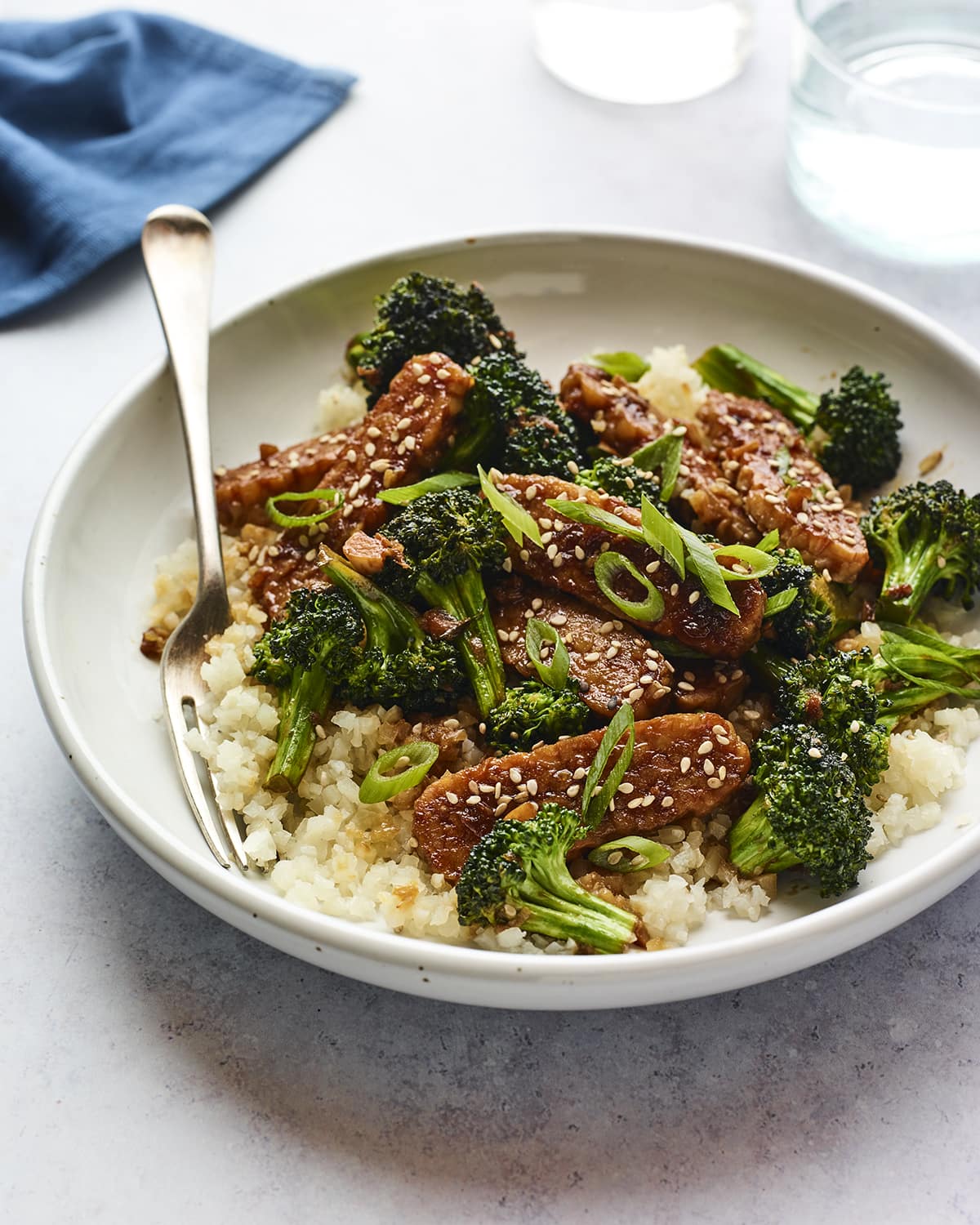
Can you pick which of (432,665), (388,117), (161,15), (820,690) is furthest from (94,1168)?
(161,15)

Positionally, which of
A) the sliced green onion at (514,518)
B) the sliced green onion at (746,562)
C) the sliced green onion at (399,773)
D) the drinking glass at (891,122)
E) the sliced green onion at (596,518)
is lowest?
the sliced green onion at (399,773)

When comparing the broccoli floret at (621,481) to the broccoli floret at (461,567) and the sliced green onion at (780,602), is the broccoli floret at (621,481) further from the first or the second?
the sliced green onion at (780,602)

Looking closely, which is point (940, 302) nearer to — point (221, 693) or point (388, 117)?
point (388, 117)

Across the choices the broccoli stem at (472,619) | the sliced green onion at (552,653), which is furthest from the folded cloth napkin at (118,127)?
the sliced green onion at (552,653)

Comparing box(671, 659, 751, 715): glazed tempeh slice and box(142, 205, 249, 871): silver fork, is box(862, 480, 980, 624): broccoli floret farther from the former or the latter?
box(142, 205, 249, 871): silver fork

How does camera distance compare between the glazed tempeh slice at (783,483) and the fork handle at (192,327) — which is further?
the fork handle at (192,327)

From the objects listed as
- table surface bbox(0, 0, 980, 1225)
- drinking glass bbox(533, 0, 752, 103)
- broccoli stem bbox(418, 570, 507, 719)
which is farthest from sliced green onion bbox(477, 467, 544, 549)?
drinking glass bbox(533, 0, 752, 103)
